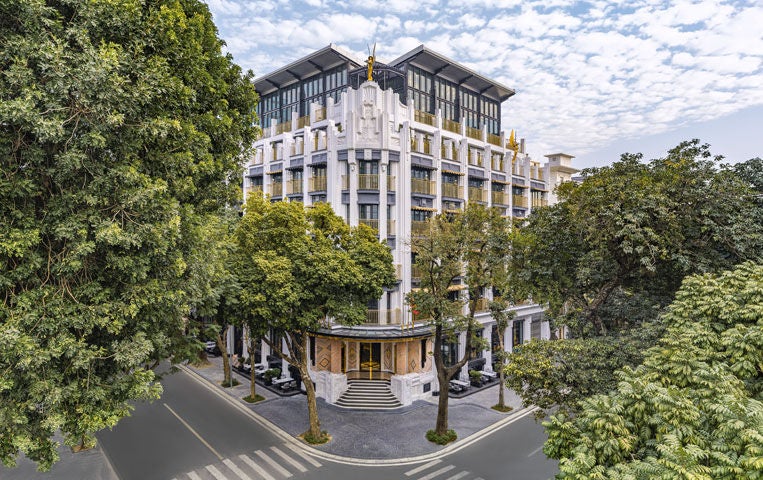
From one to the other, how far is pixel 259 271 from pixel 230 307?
7.01ft

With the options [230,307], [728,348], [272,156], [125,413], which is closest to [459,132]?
[272,156]

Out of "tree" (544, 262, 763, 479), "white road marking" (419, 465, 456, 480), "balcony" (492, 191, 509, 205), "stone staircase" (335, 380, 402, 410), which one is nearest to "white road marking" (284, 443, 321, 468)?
"white road marking" (419, 465, 456, 480)

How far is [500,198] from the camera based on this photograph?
115 ft

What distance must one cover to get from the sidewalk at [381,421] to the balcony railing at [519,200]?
646 inches

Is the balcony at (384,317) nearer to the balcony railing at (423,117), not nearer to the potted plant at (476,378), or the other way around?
the potted plant at (476,378)

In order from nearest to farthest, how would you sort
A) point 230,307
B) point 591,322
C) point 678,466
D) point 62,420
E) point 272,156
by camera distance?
point 678,466, point 62,420, point 591,322, point 230,307, point 272,156

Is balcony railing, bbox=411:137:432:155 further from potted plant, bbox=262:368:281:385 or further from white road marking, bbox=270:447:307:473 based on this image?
white road marking, bbox=270:447:307:473

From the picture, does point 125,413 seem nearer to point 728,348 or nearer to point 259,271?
point 259,271

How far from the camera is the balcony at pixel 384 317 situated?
2734 cm

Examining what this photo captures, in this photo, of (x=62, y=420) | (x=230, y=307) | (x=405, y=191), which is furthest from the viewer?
(x=405, y=191)

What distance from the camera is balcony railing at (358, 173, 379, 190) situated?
2756 cm

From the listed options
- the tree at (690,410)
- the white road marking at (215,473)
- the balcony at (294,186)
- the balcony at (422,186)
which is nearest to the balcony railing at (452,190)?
the balcony at (422,186)

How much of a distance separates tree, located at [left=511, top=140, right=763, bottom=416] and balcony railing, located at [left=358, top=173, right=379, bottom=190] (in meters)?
12.5

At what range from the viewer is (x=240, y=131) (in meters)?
13.8
